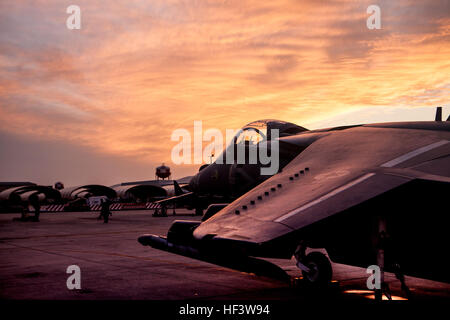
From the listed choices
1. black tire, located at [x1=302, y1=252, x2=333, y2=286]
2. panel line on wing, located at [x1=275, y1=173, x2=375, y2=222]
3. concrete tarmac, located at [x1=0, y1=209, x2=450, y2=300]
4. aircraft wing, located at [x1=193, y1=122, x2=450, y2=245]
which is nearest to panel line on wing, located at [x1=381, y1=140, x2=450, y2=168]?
aircraft wing, located at [x1=193, y1=122, x2=450, y2=245]

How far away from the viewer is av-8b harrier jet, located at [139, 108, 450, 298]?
4961 mm

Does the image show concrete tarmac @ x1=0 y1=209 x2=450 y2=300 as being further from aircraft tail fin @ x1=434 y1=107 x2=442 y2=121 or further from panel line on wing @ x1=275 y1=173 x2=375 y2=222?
aircraft tail fin @ x1=434 y1=107 x2=442 y2=121

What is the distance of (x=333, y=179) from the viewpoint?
19.2ft

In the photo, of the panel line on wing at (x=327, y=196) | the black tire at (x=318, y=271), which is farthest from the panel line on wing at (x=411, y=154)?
the black tire at (x=318, y=271)

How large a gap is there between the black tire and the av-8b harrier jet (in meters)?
0.02

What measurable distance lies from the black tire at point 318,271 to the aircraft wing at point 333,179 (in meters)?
2.57

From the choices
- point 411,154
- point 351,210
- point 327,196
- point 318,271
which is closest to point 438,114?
point 318,271

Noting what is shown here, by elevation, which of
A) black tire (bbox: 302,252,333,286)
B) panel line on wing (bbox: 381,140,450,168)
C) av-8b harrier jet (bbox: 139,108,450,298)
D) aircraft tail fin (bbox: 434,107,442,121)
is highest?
aircraft tail fin (bbox: 434,107,442,121)

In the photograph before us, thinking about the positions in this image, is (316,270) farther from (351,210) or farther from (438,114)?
(438,114)

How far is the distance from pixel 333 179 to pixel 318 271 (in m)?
3.65

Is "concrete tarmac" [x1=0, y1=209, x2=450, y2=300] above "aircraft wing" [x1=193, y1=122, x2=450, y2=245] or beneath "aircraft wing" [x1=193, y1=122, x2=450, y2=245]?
beneath

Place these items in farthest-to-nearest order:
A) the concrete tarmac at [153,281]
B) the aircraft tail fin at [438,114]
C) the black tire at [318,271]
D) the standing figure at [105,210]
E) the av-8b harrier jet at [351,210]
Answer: the standing figure at [105,210]
the aircraft tail fin at [438,114]
the black tire at [318,271]
the concrete tarmac at [153,281]
the av-8b harrier jet at [351,210]

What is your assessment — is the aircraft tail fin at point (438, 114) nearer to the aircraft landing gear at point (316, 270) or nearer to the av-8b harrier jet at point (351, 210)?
the av-8b harrier jet at point (351, 210)

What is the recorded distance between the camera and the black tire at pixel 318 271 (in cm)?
880
